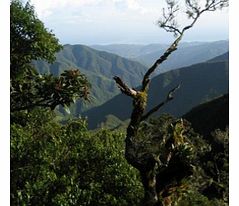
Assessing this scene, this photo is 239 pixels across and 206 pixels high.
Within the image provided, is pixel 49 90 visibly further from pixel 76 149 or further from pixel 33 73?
pixel 76 149

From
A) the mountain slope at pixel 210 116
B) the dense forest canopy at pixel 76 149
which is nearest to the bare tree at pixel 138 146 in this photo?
the dense forest canopy at pixel 76 149

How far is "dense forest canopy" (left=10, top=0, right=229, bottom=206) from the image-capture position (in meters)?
10.3

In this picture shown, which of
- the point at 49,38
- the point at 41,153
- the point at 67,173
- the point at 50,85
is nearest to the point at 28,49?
the point at 49,38

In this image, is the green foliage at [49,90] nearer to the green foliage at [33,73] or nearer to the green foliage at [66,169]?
the green foliage at [33,73]

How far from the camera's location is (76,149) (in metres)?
17.0

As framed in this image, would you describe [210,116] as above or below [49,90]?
below

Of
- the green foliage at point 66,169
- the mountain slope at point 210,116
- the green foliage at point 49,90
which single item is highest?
the green foliage at point 49,90

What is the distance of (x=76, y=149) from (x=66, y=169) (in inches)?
46.5

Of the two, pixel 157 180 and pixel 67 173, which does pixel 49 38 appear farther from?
pixel 157 180

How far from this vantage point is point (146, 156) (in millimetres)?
10344

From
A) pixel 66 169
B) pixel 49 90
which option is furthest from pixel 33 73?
pixel 66 169

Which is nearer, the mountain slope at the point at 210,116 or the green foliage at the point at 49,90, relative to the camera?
the green foliage at the point at 49,90

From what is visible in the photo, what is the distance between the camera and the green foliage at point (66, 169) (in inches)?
537

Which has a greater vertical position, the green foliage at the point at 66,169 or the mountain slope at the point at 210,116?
the green foliage at the point at 66,169
